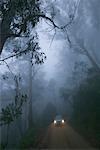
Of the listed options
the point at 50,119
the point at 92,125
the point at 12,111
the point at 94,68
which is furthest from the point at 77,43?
the point at 12,111

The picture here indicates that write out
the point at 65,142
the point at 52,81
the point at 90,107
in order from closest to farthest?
1. the point at 65,142
2. the point at 90,107
3. the point at 52,81

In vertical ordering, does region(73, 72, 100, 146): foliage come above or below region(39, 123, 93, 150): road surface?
above

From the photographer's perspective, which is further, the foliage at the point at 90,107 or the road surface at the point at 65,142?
the foliage at the point at 90,107

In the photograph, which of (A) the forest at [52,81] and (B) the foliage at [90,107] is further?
(B) the foliage at [90,107]

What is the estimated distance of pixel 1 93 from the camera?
68000mm

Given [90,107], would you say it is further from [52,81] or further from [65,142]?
[52,81]

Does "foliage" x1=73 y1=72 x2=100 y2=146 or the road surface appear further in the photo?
"foliage" x1=73 y1=72 x2=100 y2=146

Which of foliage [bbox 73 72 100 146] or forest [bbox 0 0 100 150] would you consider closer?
forest [bbox 0 0 100 150]

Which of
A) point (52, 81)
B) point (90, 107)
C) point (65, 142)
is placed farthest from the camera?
point (52, 81)

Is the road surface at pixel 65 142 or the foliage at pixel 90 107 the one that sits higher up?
the foliage at pixel 90 107

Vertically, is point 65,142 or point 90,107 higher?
point 90,107

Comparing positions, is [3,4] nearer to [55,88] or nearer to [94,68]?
[94,68]

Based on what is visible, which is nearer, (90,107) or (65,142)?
(65,142)

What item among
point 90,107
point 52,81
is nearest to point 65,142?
point 90,107
